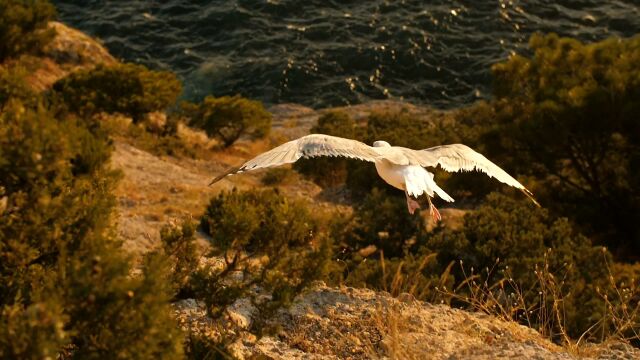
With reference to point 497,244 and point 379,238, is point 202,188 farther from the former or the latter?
point 497,244

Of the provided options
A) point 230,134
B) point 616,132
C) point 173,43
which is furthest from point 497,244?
point 173,43

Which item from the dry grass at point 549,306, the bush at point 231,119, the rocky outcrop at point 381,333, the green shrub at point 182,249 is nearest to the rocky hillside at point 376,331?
the rocky outcrop at point 381,333

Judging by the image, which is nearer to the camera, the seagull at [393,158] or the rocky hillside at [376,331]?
the seagull at [393,158]

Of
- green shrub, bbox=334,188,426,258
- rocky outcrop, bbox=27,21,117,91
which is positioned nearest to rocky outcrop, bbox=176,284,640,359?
green shrub, bbox=334,188,426,258

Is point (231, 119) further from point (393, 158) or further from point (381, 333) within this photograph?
point (381, 333)

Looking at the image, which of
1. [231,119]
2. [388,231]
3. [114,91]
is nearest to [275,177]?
[231,119]

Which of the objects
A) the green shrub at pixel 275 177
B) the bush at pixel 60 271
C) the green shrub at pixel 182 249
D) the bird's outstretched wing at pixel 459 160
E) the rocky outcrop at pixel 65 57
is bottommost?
the green shrub at pixel 275 177

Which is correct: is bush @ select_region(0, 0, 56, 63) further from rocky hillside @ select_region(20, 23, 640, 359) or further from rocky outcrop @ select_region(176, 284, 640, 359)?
rocky outcrop @ select_region(176, 284, 640, 359)

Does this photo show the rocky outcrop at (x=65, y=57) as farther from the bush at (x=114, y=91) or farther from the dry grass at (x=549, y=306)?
the dry grass at (x=549, y=306)
